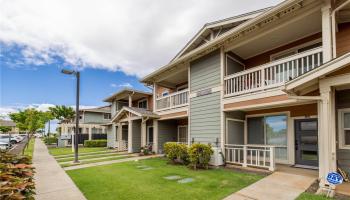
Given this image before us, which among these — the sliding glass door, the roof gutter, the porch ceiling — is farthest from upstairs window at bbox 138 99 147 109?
the porch ceiling

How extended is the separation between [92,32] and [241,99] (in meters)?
11.0

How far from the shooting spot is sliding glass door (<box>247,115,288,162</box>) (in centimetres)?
1007

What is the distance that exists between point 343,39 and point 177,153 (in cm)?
842

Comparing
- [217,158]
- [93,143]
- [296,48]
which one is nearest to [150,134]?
[217,158]

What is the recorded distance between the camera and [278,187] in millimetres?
6531

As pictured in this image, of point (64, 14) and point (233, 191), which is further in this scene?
point (64, 14)

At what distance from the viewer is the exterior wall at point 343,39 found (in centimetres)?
788

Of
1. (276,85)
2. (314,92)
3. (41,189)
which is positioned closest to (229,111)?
(276,85)

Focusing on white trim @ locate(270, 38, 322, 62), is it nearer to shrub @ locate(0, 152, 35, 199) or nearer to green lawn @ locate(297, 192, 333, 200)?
green lawn @ locate(297, 192, 333, 200)

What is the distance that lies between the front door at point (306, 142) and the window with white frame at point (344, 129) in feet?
4.92

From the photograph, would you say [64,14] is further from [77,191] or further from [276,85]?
[276,85]

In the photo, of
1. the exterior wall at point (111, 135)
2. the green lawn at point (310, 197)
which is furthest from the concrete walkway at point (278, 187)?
the exterior wall at point (111, 135)

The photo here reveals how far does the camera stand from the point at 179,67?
1354 cm

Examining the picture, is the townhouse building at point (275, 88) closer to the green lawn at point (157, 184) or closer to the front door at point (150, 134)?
the green lawn at point (157, 184)
